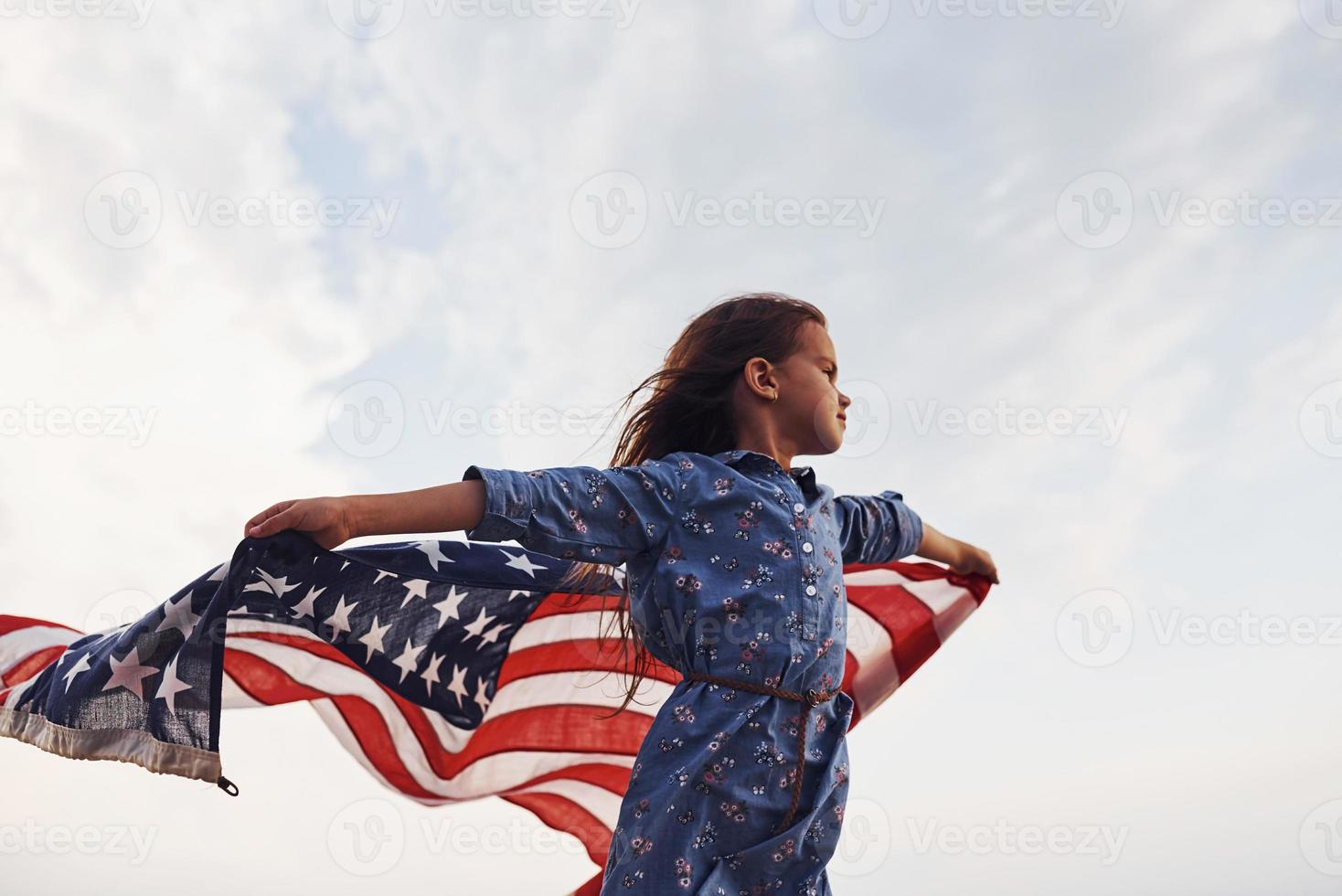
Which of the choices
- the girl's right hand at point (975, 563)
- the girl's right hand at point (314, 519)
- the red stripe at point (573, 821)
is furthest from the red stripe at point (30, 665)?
the girl's right hand at point (975, 563)

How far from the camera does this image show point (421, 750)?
2744 mm

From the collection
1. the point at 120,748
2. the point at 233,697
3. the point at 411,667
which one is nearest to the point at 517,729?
the point at 411,667

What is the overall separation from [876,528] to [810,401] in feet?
1.57

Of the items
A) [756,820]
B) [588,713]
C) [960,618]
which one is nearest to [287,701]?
[588,713]

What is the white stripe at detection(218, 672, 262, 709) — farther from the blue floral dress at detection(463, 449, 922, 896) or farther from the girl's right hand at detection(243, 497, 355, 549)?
the blue floral dress at detection(463, 449, 922, 896)

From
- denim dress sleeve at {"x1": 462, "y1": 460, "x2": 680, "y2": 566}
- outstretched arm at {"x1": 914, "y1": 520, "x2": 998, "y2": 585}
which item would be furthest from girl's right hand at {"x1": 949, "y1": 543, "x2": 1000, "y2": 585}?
denim dress sleeve at {"x1": 462, "y1": 460, "x2": 680, "y2": 566}

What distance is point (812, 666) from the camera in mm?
2090

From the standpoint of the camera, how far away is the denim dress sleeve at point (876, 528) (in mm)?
2658

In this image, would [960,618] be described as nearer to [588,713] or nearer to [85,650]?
[588,713]

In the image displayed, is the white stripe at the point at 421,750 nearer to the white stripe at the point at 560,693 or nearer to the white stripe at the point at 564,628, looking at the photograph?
the white stripe at the point at 560,693

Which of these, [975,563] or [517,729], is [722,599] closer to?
[517,729]

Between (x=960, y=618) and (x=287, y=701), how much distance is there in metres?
1.95

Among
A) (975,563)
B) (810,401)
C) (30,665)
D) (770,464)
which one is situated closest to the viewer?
(770,464)

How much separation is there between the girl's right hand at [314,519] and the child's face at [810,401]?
105 centimetres
